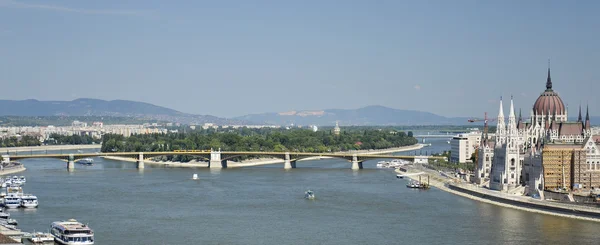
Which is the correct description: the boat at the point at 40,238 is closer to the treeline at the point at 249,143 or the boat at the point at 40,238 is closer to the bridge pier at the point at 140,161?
the bridge pier at the point at 140,161

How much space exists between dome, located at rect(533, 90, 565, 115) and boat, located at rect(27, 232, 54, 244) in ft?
104

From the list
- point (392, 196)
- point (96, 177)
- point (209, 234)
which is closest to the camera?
point (209, 234)

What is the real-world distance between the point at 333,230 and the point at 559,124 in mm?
20090

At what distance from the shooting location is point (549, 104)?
54.0 m

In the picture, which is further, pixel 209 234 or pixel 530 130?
pixel 530 130

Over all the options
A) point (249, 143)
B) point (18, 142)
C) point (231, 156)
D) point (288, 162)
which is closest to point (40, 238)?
point (288, 162)

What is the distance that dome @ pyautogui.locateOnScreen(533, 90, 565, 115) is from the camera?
Result: 53.8 metres

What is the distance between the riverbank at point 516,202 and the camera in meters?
38.3

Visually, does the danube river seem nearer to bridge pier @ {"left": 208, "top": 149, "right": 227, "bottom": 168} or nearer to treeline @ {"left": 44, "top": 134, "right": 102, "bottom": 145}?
bridge pier @ {"left": 208, "top": 149, "right": 227, "bottom": 168}

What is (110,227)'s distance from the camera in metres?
34.7

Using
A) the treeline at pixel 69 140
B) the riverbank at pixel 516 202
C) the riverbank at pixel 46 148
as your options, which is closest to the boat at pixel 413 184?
the riverbank at pixel 516 202

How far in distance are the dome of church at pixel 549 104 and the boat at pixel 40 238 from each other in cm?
3174

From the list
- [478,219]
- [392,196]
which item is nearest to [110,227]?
[478,219]

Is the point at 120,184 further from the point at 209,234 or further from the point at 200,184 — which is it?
the point at 209,234
